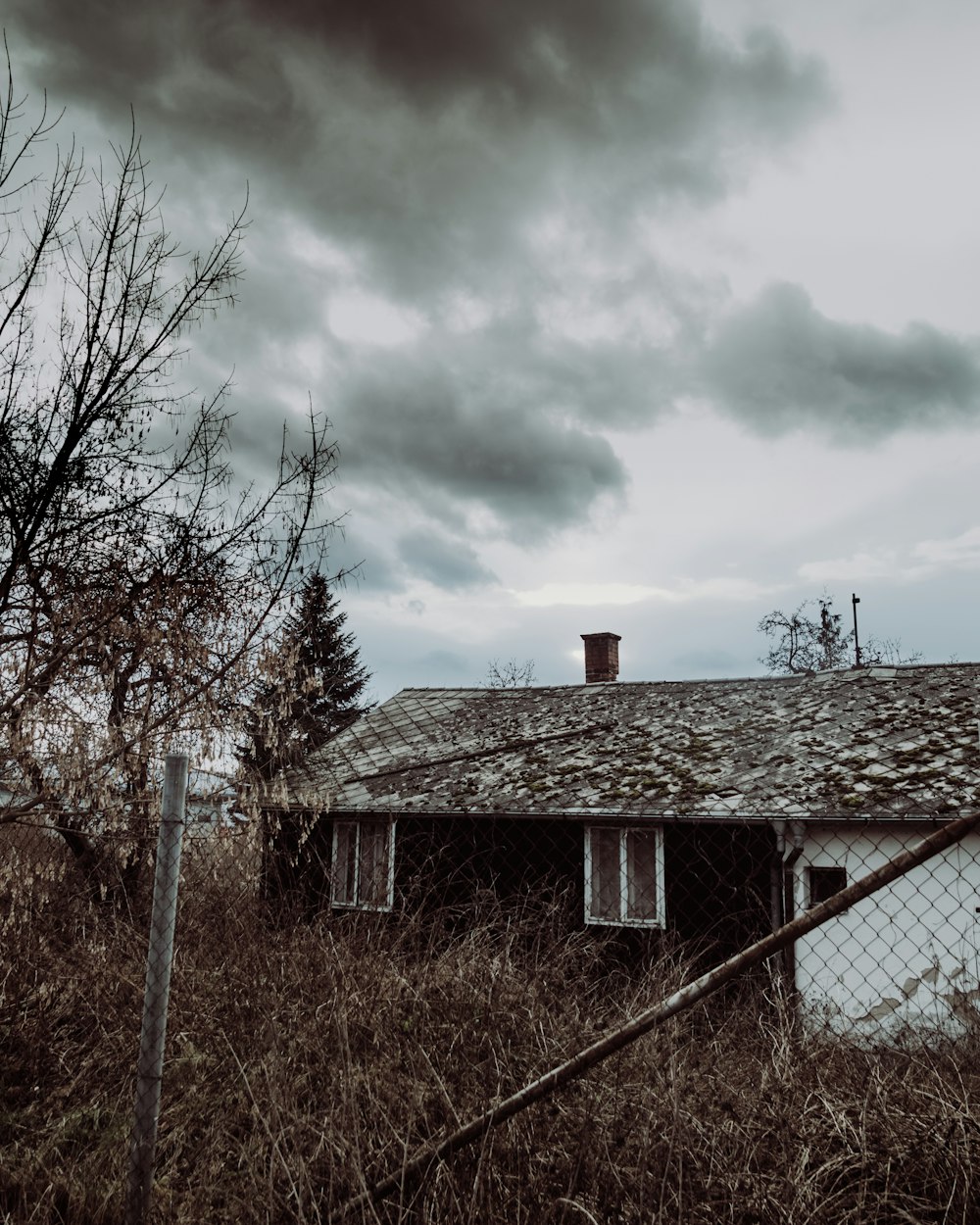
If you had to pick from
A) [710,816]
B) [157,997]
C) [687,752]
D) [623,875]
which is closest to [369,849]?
[623,875]

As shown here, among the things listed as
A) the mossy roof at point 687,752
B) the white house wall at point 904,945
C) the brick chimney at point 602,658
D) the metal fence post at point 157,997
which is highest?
the brick chimney at point 602,658

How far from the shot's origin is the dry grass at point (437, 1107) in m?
2.67

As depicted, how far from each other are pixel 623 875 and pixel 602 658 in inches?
319

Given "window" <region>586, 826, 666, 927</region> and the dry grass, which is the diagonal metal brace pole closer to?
the dry grass

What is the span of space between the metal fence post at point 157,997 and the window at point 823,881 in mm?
9190

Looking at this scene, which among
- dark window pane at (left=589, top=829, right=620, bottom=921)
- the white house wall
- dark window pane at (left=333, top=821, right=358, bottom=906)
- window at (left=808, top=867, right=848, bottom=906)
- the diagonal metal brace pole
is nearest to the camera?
the diagonal metal brace pole

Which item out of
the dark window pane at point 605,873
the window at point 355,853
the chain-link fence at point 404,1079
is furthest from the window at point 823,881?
the window at point 355,853

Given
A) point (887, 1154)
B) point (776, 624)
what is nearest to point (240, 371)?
point (887, 1154)

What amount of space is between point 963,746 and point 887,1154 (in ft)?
29.8

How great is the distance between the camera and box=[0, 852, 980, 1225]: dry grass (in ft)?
8.75

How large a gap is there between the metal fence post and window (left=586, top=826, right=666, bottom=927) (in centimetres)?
897

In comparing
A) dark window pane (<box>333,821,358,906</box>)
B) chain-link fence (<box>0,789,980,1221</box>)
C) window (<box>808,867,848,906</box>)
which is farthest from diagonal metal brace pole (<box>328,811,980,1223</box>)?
dark window pane (<box>333,821,358,906</box>)

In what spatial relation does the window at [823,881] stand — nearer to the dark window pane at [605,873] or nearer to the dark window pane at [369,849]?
the dark window pane at [605,873]

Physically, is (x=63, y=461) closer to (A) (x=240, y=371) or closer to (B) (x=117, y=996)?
(A) (x=240, y=371)
